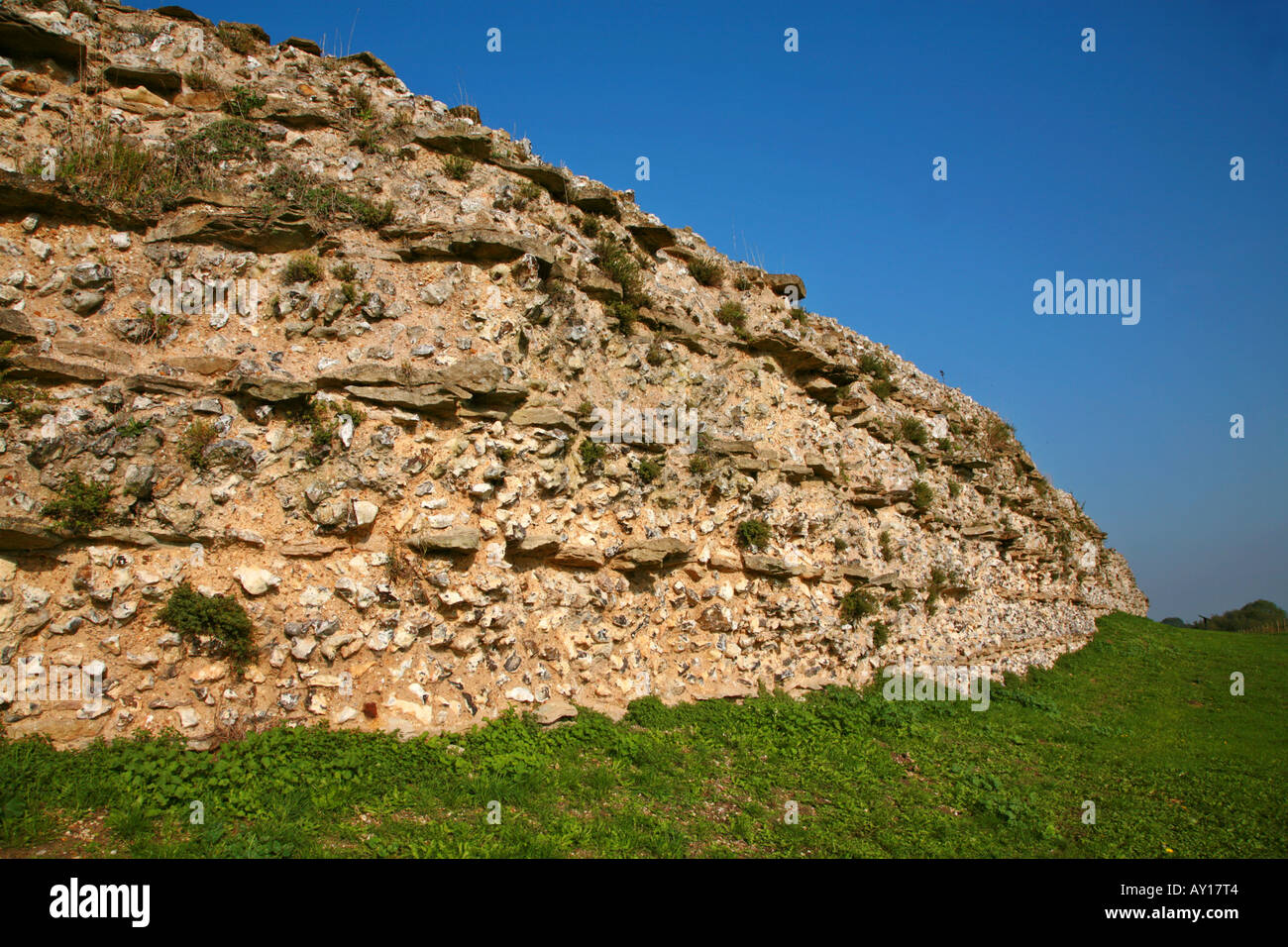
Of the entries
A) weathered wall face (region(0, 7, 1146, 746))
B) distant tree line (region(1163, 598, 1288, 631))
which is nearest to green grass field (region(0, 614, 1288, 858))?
weathered wall face (region(0, 7, 1146, 746))

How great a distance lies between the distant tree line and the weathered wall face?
122 feet

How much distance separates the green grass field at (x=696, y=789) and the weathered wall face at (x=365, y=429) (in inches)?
26.2

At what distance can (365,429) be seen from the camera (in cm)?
952

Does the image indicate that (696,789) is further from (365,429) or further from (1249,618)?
(1249,618)

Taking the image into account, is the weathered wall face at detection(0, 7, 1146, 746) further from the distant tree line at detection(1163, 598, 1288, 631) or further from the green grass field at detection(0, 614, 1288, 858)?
the distant tree line at detection(1163, 598, 1288, 631)

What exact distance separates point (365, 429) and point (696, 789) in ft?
23.4

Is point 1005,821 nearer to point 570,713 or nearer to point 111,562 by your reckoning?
point 570,713

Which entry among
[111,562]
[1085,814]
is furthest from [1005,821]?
[111,562]

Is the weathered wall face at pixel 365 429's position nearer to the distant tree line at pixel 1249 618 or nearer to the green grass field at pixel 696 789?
the green grass field at pixel 696 789

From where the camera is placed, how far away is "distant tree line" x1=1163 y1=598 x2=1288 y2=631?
37.7 metres

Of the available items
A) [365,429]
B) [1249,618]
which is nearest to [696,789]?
[365,429]

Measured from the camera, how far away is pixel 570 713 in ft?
31.4

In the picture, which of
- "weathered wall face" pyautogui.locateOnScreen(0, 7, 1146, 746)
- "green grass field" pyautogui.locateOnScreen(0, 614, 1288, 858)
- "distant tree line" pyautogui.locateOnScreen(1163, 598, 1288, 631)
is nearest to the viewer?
"green grass field" pyautogui.locateOnScreen(0, 614, 1288, 858)

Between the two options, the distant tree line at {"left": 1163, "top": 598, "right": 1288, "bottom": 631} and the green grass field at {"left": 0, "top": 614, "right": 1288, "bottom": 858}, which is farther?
the distant tree line at {"left": 1163, "top": 598, "right": 1288, "bottom": 631}
